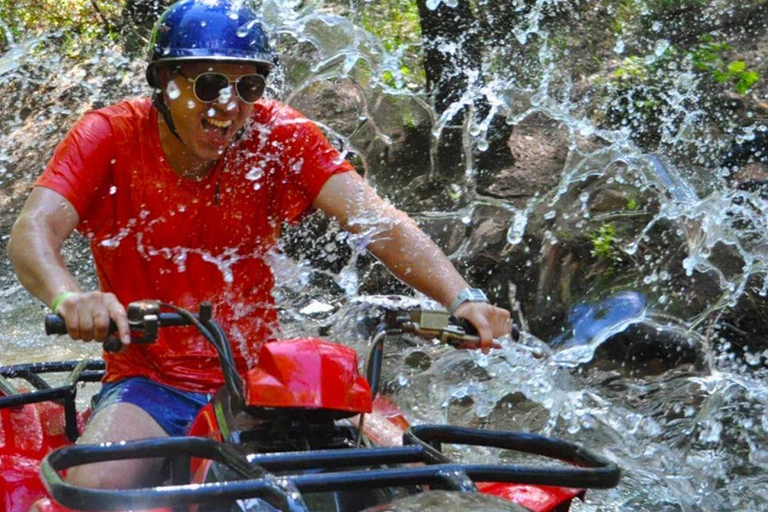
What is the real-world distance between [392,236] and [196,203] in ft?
2.40

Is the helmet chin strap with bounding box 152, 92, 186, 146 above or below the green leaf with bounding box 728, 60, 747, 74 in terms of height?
above

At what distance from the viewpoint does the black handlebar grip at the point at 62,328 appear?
9.62 ft

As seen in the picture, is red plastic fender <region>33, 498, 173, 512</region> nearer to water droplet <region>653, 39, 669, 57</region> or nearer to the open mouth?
the open mouth

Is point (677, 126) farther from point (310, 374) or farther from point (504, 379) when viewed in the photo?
point (310, 374)

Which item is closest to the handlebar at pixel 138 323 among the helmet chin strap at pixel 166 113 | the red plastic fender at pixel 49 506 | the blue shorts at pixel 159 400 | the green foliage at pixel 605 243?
the red plastic fender at pixel 49 506

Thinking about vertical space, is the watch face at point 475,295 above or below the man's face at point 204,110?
below

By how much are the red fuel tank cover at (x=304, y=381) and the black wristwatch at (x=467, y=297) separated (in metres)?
0.78

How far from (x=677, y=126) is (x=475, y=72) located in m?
1.70

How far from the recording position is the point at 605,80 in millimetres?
8922

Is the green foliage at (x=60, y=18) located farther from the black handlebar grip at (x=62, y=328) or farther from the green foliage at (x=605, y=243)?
the black handlebar grip at (x=62, y=328)

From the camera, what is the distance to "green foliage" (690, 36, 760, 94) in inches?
323

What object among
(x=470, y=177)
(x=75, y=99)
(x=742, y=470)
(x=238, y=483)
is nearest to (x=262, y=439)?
(x=238, y=483)

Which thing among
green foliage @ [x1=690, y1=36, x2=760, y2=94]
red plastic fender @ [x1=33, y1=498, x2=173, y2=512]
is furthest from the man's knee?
green foliage @ [x1=690, y1=36, x2=760, y2=94]

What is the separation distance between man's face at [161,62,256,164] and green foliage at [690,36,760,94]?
17.6ft
